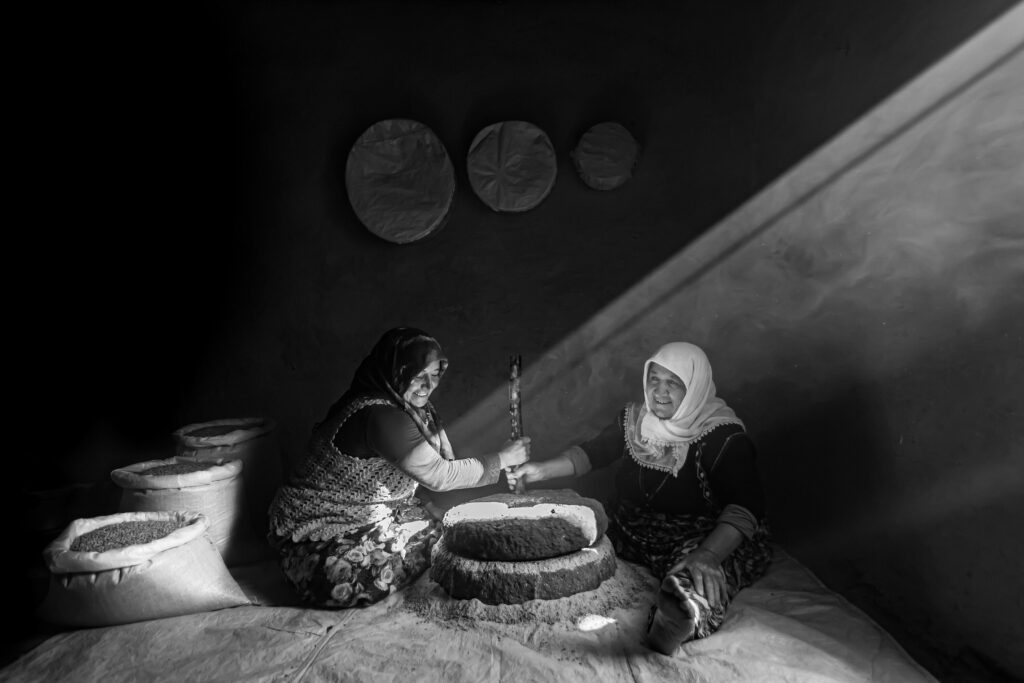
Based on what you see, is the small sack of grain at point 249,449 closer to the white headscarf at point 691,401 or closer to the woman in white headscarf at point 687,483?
the woman in white headscarf at point 687,483

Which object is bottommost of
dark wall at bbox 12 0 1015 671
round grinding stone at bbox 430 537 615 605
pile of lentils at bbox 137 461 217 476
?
round grinding stone at bbox 430 537 615 605

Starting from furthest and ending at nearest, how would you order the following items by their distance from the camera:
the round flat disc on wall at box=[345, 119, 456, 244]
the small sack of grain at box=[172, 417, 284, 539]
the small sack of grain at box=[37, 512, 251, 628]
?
the round flat disc on wall at box=[345, 119, 456, 244], the small sack of grain at box=[172, 417, 284, 539], the small sack of grain at box=[37, 512, 251, 628]

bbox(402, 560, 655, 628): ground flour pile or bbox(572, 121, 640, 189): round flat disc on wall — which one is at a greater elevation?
bbox(572, 121, 640, 189): round flat disc on wall

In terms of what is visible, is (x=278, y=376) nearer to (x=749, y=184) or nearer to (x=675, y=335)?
(x=675, y=335)

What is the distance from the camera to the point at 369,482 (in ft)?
8.54

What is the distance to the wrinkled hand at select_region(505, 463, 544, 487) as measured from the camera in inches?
109

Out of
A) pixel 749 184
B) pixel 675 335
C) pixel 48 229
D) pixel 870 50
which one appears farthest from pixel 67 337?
pixel 870 50

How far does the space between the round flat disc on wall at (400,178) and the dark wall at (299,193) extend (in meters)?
0.10

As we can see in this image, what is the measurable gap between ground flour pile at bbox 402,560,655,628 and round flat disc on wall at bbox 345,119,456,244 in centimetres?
174

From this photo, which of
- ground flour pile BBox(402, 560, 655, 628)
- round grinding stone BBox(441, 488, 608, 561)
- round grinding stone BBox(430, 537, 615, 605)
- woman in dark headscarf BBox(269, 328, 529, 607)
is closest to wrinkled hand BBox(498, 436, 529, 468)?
woman in dark headscarf BBox(269, 328, 529, 607)

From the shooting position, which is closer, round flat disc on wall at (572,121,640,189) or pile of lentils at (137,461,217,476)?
pile of lentils at (137,461,217,476)

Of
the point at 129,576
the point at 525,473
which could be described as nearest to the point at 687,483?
the point at 525,473

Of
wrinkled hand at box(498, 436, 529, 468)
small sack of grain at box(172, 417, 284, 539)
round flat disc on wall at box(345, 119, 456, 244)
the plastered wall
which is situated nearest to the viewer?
the plastered wall

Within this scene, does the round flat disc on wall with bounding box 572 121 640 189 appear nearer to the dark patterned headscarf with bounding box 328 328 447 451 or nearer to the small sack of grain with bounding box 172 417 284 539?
the dark patterned headscarf with bounding box 328 328 447 451
